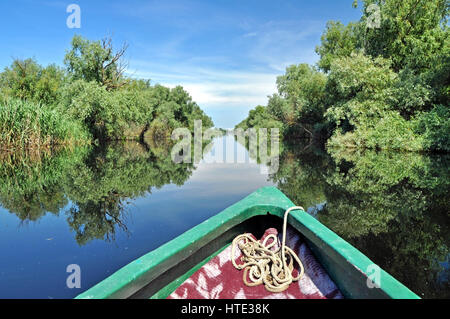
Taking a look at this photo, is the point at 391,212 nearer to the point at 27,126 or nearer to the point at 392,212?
the point at 392,212

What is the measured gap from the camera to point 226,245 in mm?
2463

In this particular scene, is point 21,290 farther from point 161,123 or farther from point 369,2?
point 161,123

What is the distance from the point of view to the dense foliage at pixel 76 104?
45.7ft

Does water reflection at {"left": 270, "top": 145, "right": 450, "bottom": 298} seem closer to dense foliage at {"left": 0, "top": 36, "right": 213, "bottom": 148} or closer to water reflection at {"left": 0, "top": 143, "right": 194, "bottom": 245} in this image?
water reflection at {"left": 0, "top": 143, "right": 194, "bottom": 245}

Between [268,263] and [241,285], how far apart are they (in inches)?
12.3

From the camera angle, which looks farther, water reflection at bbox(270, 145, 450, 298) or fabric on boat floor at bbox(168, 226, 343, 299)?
water reflection at bbox(270, 145, 450, 298)

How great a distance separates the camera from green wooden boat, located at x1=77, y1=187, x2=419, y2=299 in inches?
54.3

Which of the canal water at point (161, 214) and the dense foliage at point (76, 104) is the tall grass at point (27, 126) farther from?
the canal water at point (161, 214)

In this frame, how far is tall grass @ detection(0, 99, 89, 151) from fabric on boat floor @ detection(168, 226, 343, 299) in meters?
14.9

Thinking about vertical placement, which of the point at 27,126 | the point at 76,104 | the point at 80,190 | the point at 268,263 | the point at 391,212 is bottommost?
the point at 391,212

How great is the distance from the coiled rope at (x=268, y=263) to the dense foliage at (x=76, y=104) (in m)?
15.0

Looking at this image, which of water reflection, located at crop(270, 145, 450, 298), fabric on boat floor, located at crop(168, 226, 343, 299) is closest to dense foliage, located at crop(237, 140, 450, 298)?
water reflection, located at crop(270, 145, 450, 298)

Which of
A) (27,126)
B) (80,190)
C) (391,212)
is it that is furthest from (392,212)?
(27,126)

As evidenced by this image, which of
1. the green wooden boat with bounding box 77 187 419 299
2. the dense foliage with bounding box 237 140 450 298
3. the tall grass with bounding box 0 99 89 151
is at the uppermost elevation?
the tall grass with bounding box 0 99 89 151
